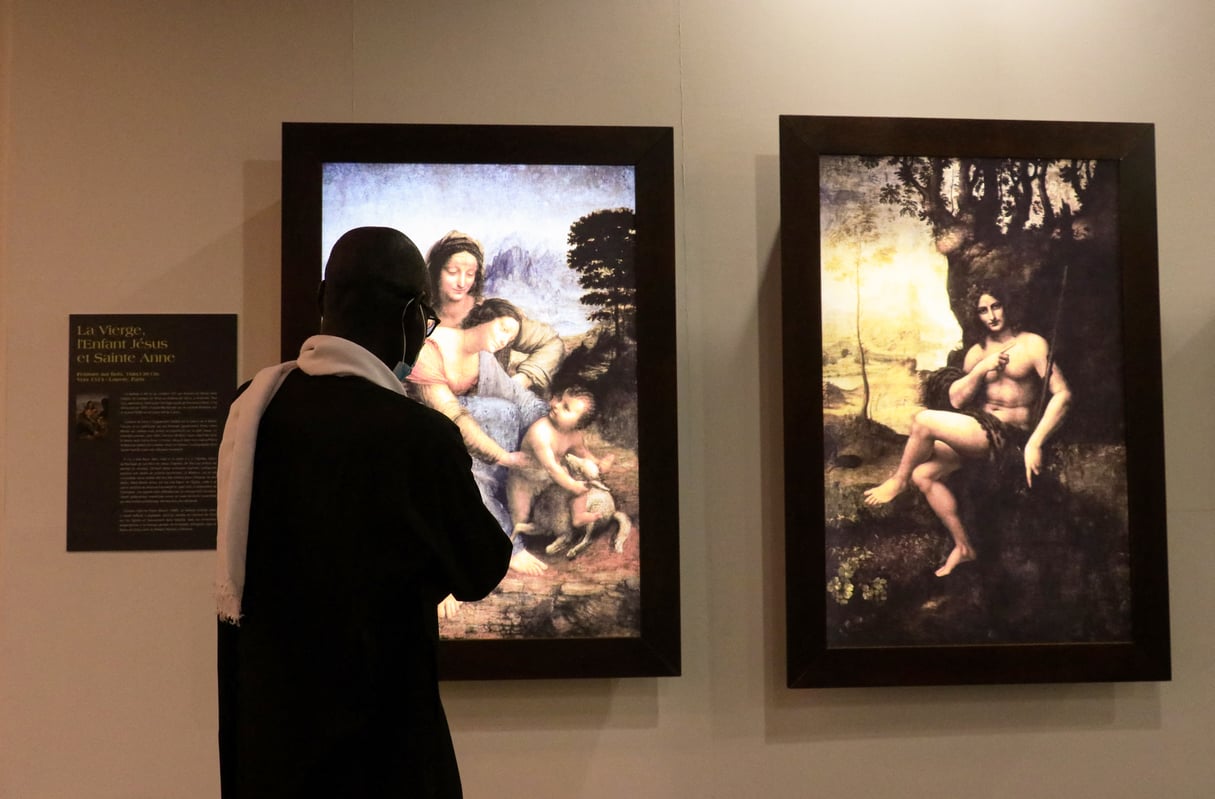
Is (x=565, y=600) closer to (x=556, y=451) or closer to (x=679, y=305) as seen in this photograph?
(x=556, y=451)

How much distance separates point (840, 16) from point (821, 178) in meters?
0.68

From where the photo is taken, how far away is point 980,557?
352 cm

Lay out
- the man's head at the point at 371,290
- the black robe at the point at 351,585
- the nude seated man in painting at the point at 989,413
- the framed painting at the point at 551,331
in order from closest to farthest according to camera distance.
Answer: the black robe at the point at 351,585
the man's head at the point at 371,290
the framed painting at the point at 551,331
the nude seated man in painting at the point at 989,413

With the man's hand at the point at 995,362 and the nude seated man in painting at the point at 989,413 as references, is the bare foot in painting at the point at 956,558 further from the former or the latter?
the man's hand at the point at 995,362

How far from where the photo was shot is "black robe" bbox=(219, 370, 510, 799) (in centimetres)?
197

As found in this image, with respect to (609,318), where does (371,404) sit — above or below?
below

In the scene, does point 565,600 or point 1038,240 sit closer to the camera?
point 565,600

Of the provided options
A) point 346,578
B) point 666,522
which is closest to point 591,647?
point 666,522

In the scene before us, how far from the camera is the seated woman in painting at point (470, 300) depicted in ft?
11.3

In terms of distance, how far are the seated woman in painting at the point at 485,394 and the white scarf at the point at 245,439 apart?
4.37ft

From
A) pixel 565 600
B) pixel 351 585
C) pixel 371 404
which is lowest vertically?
pixel 565 600

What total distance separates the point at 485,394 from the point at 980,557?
1808mm

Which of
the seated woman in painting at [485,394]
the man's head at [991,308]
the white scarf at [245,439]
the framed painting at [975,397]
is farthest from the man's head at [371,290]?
the man's head at [991,308]

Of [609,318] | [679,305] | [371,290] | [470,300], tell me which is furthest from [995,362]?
[371,290]
